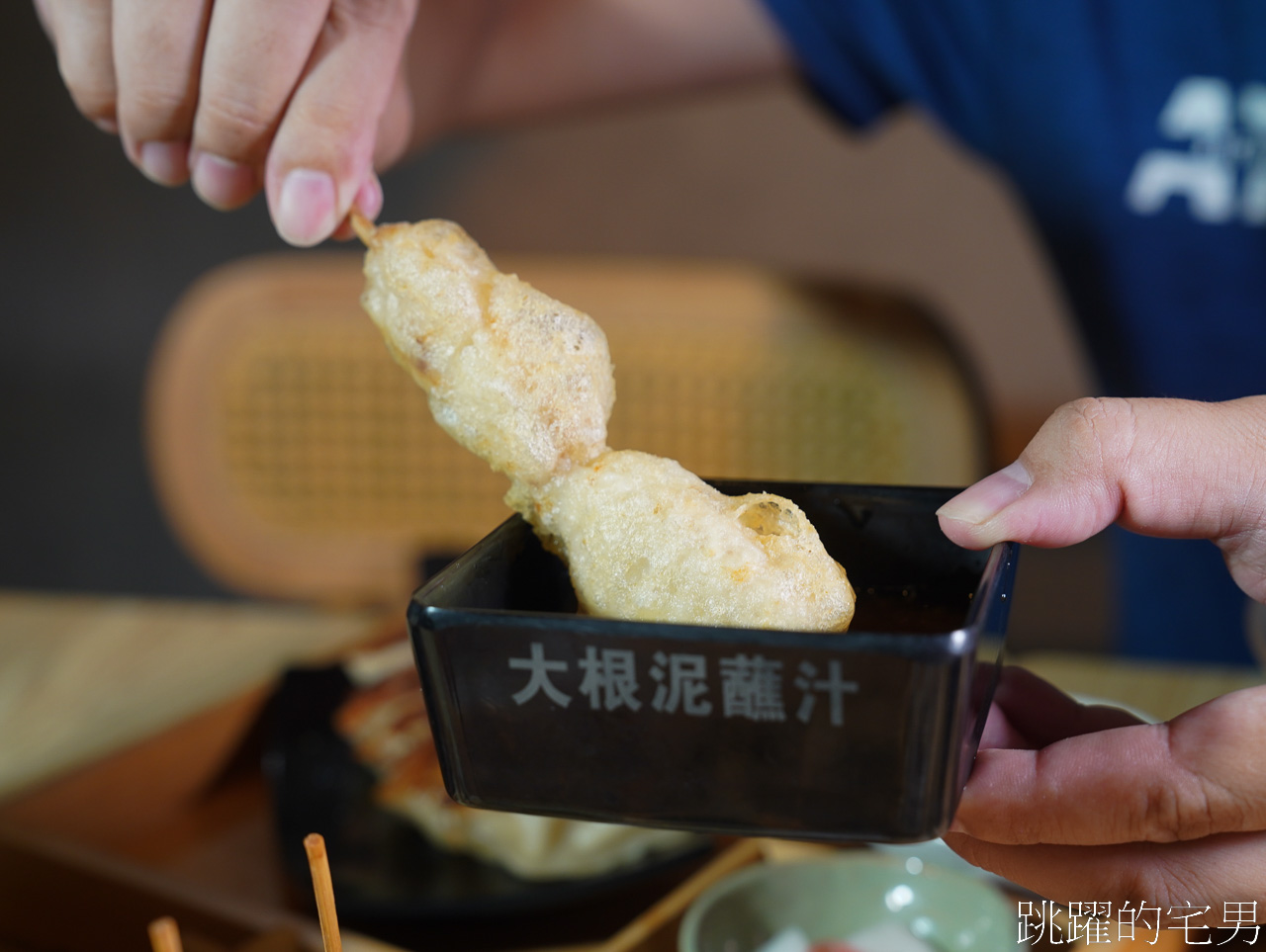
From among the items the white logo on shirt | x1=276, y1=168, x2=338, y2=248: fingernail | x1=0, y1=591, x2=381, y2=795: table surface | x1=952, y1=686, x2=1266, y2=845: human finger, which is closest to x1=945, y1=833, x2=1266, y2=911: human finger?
x1=952, y1=686, x2=1266, y2=845: human finger

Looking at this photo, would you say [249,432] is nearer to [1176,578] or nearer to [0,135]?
[0,135]

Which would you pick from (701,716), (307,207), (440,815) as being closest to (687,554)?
(701,716)

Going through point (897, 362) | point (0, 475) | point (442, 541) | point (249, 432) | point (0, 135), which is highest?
point (0, 135)

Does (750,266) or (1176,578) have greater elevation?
(750,266)

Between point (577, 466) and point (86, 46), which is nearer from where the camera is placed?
point (577, 466)

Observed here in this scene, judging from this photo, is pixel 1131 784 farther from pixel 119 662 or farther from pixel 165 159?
pixel 119 662

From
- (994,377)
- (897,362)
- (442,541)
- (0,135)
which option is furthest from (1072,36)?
(0,135)
